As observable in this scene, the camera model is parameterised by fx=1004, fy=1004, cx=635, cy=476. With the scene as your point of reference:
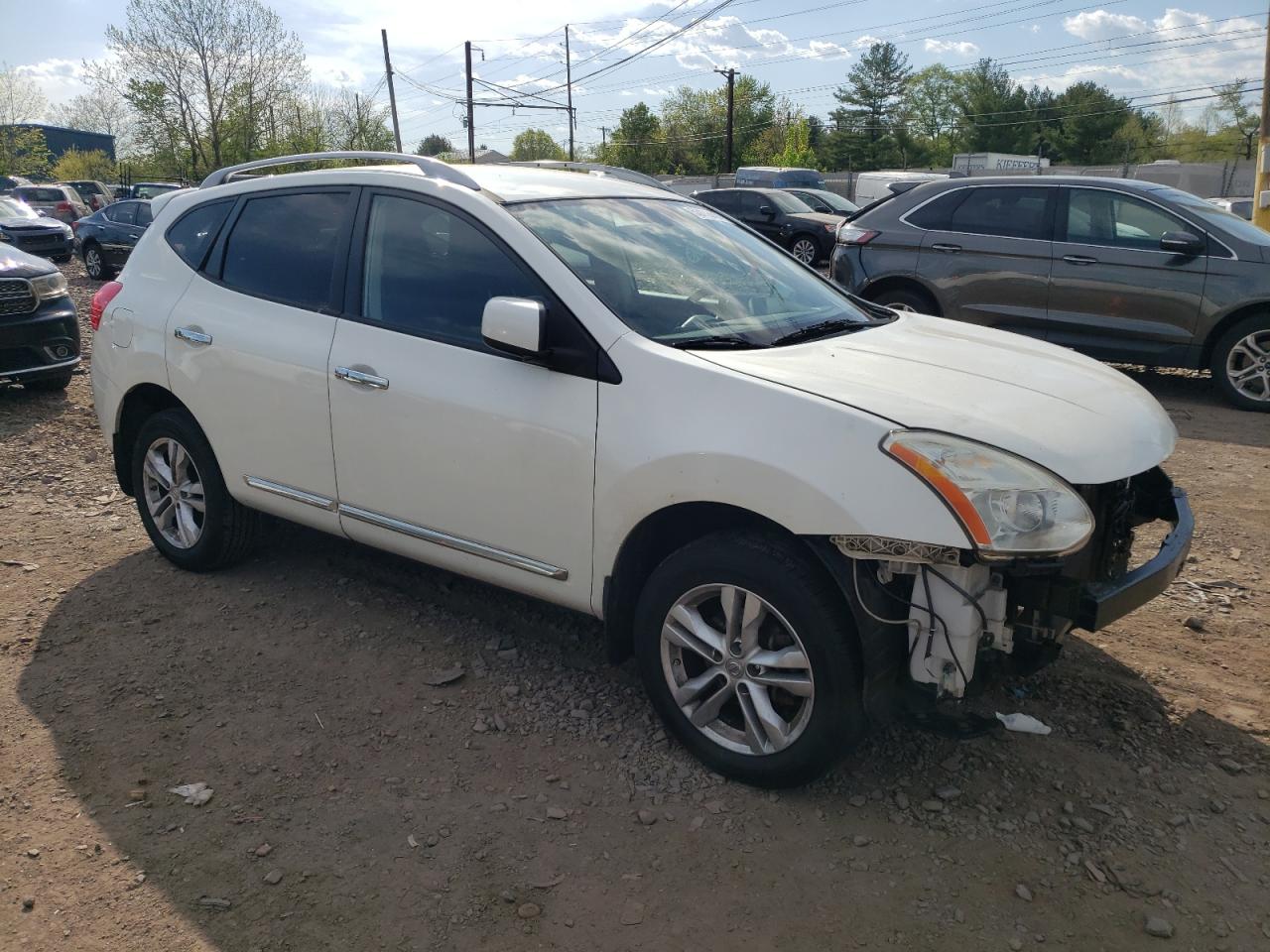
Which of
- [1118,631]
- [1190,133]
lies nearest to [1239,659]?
[1118,631]

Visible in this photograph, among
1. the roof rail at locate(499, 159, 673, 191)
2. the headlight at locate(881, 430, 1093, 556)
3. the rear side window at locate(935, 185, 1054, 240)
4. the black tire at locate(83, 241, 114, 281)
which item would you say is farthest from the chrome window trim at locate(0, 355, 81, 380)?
the black tire at locate(83, 241, 114, 281)

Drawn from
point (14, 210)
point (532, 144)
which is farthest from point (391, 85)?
point (532, 144)

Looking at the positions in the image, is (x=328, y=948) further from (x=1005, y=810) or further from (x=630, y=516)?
(x=1005, y=810)

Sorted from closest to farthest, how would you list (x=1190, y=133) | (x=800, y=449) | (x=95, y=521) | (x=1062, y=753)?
(x=800, y=449) < (x=1062, y=753) < (x=95, y=521) < (x=1190, y=133)

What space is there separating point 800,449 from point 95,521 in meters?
4.46

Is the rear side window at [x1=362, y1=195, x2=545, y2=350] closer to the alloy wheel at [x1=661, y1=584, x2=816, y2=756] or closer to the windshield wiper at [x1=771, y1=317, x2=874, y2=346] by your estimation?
the windshield wiper at [x1=771, y1=317, x2=874, y2=346]

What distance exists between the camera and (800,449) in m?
2.70

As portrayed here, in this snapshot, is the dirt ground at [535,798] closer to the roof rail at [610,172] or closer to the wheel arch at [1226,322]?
the roof rail at [610,172]

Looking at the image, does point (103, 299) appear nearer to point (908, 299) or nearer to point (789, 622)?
point (789, 622)

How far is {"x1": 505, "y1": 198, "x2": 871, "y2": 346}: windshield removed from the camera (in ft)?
10.8

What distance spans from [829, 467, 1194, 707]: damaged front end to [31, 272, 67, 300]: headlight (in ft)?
25.2

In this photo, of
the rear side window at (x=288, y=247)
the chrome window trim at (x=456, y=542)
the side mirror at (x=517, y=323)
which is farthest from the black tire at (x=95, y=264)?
the side mirror at (x=517, y=323)

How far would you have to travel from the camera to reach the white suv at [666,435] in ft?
8.74

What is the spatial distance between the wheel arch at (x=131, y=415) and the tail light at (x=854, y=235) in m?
6.51
